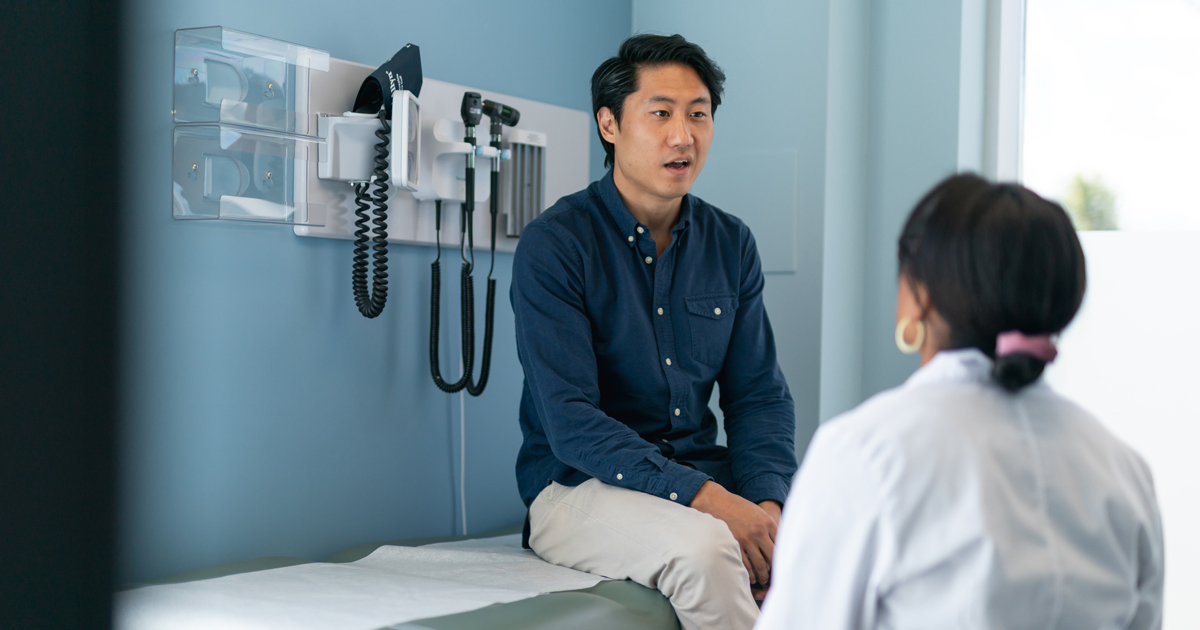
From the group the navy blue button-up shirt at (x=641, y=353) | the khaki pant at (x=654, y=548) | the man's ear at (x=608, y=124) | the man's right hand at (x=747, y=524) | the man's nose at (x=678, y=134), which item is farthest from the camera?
the man's ear at (x=608, y=124)

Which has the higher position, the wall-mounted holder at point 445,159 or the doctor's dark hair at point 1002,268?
the wall-mounted holder at point 445,159

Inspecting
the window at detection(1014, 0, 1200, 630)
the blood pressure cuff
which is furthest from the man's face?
the window at detection(1014, 0, 1200, 630)

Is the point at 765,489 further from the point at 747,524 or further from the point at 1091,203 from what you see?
the point at 1091,203

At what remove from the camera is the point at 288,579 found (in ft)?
4.96

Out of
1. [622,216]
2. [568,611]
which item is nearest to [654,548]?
[568,611]

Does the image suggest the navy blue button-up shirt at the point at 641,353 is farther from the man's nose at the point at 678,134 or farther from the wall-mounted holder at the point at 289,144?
the wall-mounted holder at the point at 289,144

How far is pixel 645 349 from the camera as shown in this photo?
1803 millimetres

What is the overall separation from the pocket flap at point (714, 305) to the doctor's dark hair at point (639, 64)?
1.32 feet

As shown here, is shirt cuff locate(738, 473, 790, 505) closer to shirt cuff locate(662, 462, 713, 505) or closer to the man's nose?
shirt cuff locate(662, 462, 713, 505)

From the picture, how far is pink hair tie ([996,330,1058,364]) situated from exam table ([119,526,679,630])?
75cm

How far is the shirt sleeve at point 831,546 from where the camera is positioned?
0.75 m

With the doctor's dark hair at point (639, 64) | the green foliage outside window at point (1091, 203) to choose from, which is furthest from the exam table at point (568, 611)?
the green foliage outside window at point (1091, 203)

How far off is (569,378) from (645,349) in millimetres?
191

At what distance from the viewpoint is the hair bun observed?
0.75 metres
